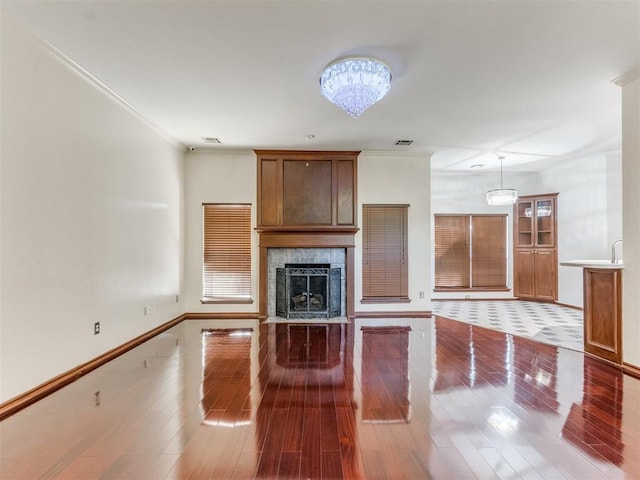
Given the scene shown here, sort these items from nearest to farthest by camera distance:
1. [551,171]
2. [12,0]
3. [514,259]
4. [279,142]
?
[12,0]
[279,142]
[551,171]
[514,259]

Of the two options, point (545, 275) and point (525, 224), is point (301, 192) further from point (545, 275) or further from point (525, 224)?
point (545, 275)

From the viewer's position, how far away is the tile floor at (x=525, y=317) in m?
4.37

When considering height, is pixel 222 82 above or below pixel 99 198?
above

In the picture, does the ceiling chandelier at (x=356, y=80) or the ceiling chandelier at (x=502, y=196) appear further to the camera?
the ceiling chandelier at (x=502, y=196)

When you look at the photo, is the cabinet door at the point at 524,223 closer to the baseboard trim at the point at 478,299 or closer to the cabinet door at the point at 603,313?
the baseboard trim at the point at 478,299

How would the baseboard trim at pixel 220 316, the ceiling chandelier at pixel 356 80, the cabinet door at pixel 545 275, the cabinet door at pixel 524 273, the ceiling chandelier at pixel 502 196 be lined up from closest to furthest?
the ceiling chandelier at pixel 356 80 < the baseboard trim at pixel 220 316 < the ceiling chandelier at pixel 502 196 < the cabinet door at pixel 545 275 < the cabinet door at pixel 524 273

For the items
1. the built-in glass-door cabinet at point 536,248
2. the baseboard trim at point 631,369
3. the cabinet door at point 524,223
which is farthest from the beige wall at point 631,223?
the cabinet door at point 524,223

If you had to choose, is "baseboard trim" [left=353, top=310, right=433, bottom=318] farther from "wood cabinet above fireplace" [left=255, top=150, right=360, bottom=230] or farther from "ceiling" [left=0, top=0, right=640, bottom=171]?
"ceiling" [left=0, top=0, right=640, bottom=171]

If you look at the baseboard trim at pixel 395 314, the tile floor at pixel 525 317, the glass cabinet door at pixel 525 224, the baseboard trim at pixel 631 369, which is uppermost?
the glass cabinet door at pixel 525 224

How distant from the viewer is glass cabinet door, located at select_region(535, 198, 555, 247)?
22.5ft

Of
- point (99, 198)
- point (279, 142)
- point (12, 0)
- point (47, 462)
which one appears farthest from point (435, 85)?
point (47, 462)

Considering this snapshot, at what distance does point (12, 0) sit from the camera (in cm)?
216

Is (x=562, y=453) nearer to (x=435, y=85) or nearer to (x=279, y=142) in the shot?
(x=435, y=85)

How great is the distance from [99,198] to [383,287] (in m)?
4.38
